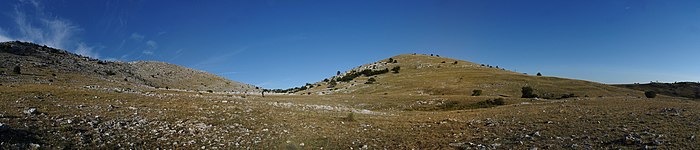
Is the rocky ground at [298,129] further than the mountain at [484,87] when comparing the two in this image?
No

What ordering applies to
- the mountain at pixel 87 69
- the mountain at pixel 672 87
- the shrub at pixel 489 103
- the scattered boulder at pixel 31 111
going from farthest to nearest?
the mountain at pixel 672 87
the mountain at pixel 87 69
the shrub at pixel 489 103
the scattered boulder at pixel 31 111

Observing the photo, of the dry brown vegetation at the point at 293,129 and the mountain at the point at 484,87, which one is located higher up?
the mountain at the point at 484,87

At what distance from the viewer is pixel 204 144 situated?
15.7 meters

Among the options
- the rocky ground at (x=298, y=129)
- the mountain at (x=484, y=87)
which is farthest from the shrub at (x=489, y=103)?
Answer: the mountain at (x=484, y=87)

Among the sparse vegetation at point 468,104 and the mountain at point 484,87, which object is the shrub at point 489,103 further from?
the mountain at point 484,87

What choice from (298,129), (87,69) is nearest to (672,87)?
(298,129)

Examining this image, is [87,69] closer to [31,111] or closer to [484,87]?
[31,111]

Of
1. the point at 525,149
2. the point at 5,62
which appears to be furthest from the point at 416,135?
the point at 5,62

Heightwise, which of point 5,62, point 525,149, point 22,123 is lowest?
point 525,149

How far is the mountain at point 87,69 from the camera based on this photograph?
5159 cm

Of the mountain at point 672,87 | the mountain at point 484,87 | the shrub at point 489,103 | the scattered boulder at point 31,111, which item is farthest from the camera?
the mountain at point 672,87

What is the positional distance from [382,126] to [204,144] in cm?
1079

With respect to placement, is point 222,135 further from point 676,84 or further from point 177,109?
point 676,84

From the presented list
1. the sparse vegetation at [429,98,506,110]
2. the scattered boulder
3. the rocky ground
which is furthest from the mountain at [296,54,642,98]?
the scattered boulder
